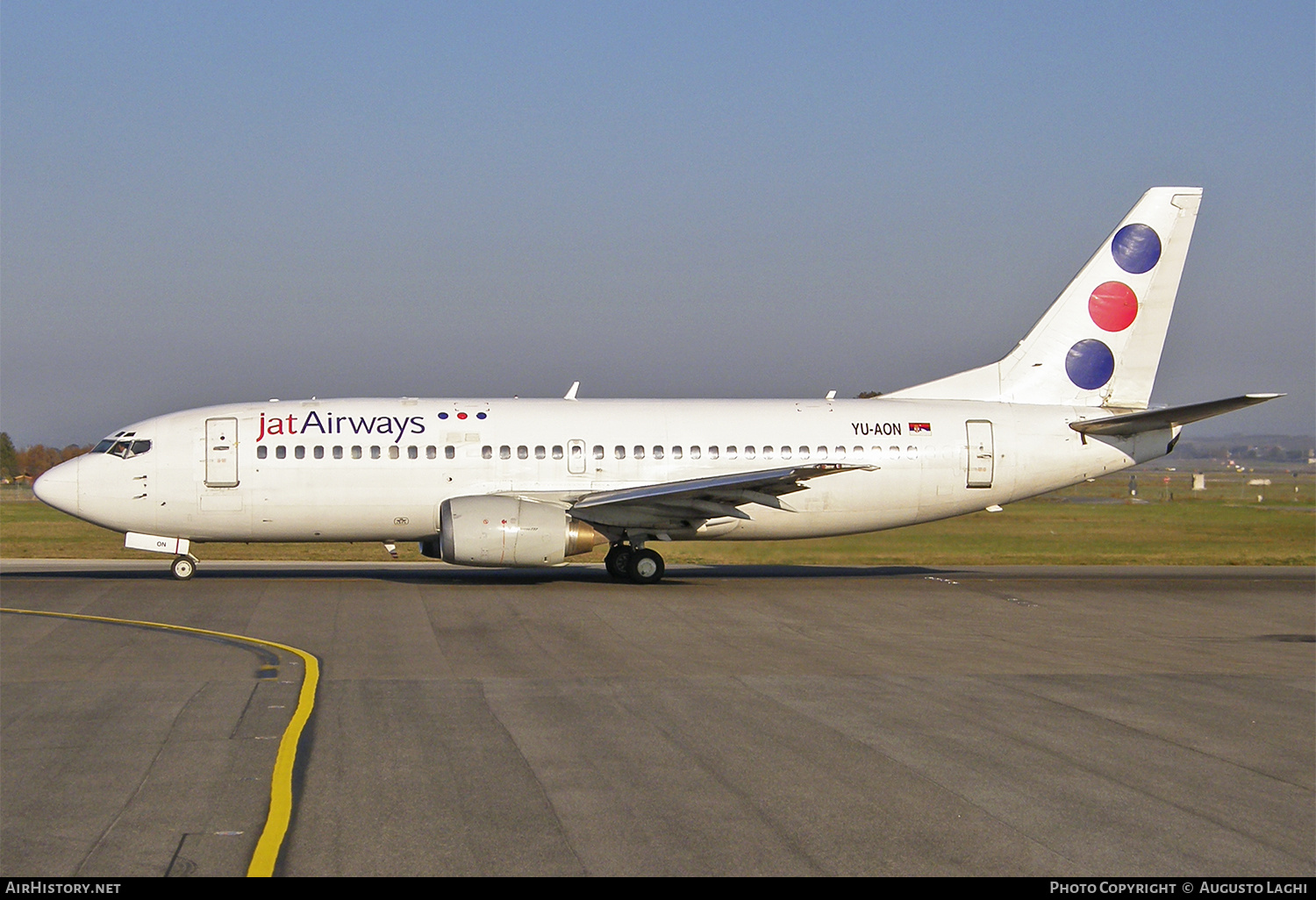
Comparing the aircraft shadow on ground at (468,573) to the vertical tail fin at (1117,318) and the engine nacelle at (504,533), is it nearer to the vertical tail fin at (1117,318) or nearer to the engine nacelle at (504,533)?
the engine nacelle at (504,533)

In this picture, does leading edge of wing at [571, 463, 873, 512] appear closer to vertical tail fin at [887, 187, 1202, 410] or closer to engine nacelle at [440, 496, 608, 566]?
engine nacelle at [440, 496, 608, 566]

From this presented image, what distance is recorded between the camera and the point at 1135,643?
681 inches

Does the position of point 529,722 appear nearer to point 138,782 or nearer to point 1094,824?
point 138,782

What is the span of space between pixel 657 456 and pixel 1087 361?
1056 centimetres

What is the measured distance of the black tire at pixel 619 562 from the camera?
83.3 ft

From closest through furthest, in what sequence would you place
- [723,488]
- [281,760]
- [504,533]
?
[281,760], [504,533], [723,488]

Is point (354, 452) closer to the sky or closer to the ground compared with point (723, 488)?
closer to the sky

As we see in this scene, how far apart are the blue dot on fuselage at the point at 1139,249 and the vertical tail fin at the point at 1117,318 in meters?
0.02

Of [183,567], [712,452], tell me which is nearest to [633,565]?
[712,452]

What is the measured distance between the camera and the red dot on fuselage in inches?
1095

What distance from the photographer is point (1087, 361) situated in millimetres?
27844

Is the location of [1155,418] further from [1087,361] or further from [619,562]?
[619,562]

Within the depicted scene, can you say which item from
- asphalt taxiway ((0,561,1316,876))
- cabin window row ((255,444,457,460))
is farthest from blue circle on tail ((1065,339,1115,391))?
cabin window row ((255,444,457,460))

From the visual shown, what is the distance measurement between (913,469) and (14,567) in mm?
21177
